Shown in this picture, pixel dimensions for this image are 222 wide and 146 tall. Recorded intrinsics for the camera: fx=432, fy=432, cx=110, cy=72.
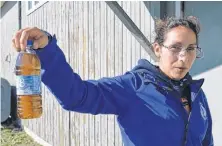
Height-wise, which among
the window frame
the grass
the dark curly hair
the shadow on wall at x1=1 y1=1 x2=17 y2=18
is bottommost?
the grass

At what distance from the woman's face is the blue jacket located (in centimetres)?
8

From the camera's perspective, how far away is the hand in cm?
191

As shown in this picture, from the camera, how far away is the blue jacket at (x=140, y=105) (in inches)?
87.5

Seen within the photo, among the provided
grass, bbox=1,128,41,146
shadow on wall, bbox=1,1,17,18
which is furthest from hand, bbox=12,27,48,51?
shadow on wall, bbox=1,1,17,18

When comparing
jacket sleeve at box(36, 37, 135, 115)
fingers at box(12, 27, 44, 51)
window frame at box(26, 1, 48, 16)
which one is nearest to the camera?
fingers at box(12, 27, 44, 51)

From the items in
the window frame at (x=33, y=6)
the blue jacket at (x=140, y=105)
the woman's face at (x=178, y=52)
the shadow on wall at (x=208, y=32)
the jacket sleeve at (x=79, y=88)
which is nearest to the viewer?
the jacket sleeve at (x=79, y=88)

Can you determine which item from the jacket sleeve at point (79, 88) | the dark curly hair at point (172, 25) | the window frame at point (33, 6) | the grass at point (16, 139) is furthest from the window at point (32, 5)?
the jacket sleeve at point (79, 88)

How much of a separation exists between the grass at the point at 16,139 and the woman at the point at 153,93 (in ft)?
26.9

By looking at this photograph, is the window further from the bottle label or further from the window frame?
the bottle label

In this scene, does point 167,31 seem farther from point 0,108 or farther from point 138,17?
point 0,108

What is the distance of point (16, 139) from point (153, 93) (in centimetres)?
914

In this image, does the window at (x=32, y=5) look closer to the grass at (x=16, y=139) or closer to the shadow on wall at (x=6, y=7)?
the shadow on wall at (x=6, y=7)

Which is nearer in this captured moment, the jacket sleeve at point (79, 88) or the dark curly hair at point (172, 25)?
the jacket sleeve at point (79, 88)

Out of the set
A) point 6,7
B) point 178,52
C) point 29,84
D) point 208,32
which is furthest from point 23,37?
point 6,7
